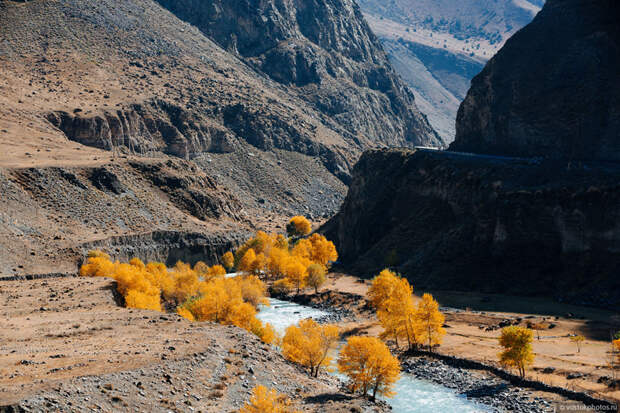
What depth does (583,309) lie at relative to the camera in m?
74.9

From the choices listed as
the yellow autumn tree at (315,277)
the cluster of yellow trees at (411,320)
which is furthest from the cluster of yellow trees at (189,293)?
the cluster of yellow trees at (411,320)

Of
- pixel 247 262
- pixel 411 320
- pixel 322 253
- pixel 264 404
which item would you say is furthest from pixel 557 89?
pixel 264 404

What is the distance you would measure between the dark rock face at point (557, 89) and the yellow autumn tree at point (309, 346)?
67.0m

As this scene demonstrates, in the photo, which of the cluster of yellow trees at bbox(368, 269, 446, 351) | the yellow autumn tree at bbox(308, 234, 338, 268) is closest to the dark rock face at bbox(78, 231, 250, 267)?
the yellow autumn tree at bbox(308, 234, 338, 268)

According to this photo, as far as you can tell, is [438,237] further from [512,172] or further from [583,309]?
[583,309]

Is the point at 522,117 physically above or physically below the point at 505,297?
above

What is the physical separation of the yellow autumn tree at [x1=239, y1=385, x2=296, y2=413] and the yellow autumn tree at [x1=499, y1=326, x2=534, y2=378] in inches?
936

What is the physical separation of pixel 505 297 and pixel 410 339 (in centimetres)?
2270

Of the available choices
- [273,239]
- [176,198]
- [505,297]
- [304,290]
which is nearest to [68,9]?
[176,198]

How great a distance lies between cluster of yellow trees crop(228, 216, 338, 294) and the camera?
102 m

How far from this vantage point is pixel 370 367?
→ 5025 cm

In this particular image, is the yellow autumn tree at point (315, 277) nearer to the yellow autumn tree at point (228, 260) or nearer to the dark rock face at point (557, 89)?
the yellow autumn tree at point (228, 260)

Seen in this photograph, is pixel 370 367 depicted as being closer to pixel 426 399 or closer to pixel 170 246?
pixel 426 399

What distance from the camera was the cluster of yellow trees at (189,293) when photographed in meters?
62.3
